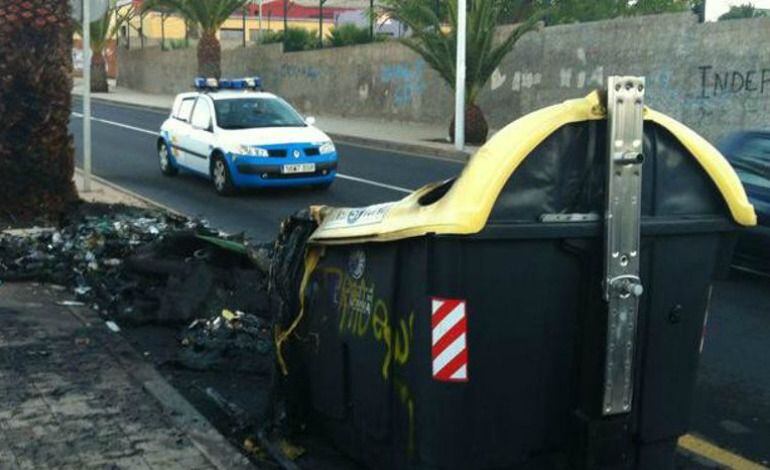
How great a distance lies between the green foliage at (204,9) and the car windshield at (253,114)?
23444mm

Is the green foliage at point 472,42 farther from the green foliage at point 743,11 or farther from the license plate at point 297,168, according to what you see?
the license plate at point 297,168

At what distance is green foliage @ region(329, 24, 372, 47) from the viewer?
33.2 metres

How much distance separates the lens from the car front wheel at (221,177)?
1417 cm

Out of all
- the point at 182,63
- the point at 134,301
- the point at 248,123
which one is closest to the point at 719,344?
the point at 134,301

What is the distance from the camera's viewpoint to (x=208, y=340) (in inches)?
251

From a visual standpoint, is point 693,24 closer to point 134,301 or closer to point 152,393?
point 134,301

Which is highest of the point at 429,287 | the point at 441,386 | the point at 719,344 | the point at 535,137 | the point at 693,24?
the point at 693,24

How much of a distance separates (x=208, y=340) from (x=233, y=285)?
30.7 inches

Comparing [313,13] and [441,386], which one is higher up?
[313,13]

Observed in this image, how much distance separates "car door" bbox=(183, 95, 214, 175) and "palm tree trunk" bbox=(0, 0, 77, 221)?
3981mm

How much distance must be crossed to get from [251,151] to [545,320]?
10.6 meters

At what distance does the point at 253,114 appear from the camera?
1501cm

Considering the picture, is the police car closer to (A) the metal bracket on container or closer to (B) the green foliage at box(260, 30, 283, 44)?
(A) the metal bracket on container

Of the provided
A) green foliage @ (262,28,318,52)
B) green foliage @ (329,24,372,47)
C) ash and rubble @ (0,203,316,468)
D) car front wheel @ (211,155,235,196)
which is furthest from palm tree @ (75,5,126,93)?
ash and rubble @ (0,203,316,468)
